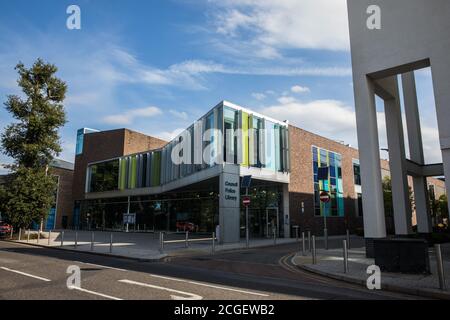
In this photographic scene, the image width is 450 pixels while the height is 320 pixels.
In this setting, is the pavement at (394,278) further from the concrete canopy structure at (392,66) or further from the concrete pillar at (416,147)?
the concrete pillar at (416,147)

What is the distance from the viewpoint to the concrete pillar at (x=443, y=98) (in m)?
12.1

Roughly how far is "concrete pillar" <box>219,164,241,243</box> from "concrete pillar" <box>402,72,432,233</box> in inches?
444

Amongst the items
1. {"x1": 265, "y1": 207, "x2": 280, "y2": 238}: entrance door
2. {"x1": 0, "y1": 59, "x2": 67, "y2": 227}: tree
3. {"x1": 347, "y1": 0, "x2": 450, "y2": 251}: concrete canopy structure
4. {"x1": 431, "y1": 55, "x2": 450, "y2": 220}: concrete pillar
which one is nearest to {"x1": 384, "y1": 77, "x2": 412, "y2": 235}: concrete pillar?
{"x1": 347, "y1": 0, "x2": 450, "y2": 251}: concrete canopy structure

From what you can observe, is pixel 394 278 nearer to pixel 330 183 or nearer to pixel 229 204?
pixel 229 204

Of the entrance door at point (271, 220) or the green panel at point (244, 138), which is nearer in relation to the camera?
the green panel at point (244, 138)

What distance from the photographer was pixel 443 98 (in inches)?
494

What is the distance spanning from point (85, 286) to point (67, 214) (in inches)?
1875

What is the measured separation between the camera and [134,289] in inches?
307

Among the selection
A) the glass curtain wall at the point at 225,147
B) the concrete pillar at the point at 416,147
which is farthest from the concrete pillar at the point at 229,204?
the concrete pillar at the point at 416,147

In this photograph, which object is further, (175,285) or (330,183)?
(330,183)

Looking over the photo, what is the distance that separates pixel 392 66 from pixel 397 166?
5685 mm

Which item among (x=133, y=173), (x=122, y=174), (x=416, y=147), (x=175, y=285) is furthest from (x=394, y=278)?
(x=122, y=174)

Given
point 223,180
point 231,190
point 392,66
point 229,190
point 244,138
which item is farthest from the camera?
point 244,138
